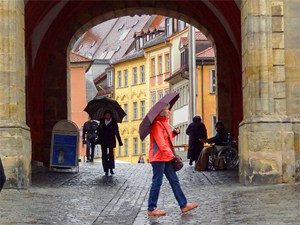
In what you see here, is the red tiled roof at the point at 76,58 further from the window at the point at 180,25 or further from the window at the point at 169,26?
the window at the point at 169,26

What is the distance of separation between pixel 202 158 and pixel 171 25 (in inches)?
2340

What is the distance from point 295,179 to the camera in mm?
20156

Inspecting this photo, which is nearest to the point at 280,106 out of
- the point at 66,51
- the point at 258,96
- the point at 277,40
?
the point at 258,96

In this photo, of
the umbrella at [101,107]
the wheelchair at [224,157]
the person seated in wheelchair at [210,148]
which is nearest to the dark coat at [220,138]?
the person seated in wheelchair at [210,148]

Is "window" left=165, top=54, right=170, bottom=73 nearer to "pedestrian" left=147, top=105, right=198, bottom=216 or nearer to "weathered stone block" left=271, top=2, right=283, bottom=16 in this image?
"weathered stone block" left=271, top=2, right=283, bottom=16

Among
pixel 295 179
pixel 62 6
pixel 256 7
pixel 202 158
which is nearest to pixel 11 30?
pixel 256 7

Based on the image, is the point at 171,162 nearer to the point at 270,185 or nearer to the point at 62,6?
the point at 270,185

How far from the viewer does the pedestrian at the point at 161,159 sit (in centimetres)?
1572

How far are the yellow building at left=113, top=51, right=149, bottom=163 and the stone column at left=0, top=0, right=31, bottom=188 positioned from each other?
7373cm

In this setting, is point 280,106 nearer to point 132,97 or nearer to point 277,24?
point 277,24

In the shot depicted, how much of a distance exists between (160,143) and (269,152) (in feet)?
16.0

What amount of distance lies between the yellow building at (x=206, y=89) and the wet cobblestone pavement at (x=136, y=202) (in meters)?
46.2

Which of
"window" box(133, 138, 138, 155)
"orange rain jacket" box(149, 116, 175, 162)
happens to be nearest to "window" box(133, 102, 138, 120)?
"window" box(133, 138, 138, 155)

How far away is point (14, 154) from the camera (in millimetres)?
19750
